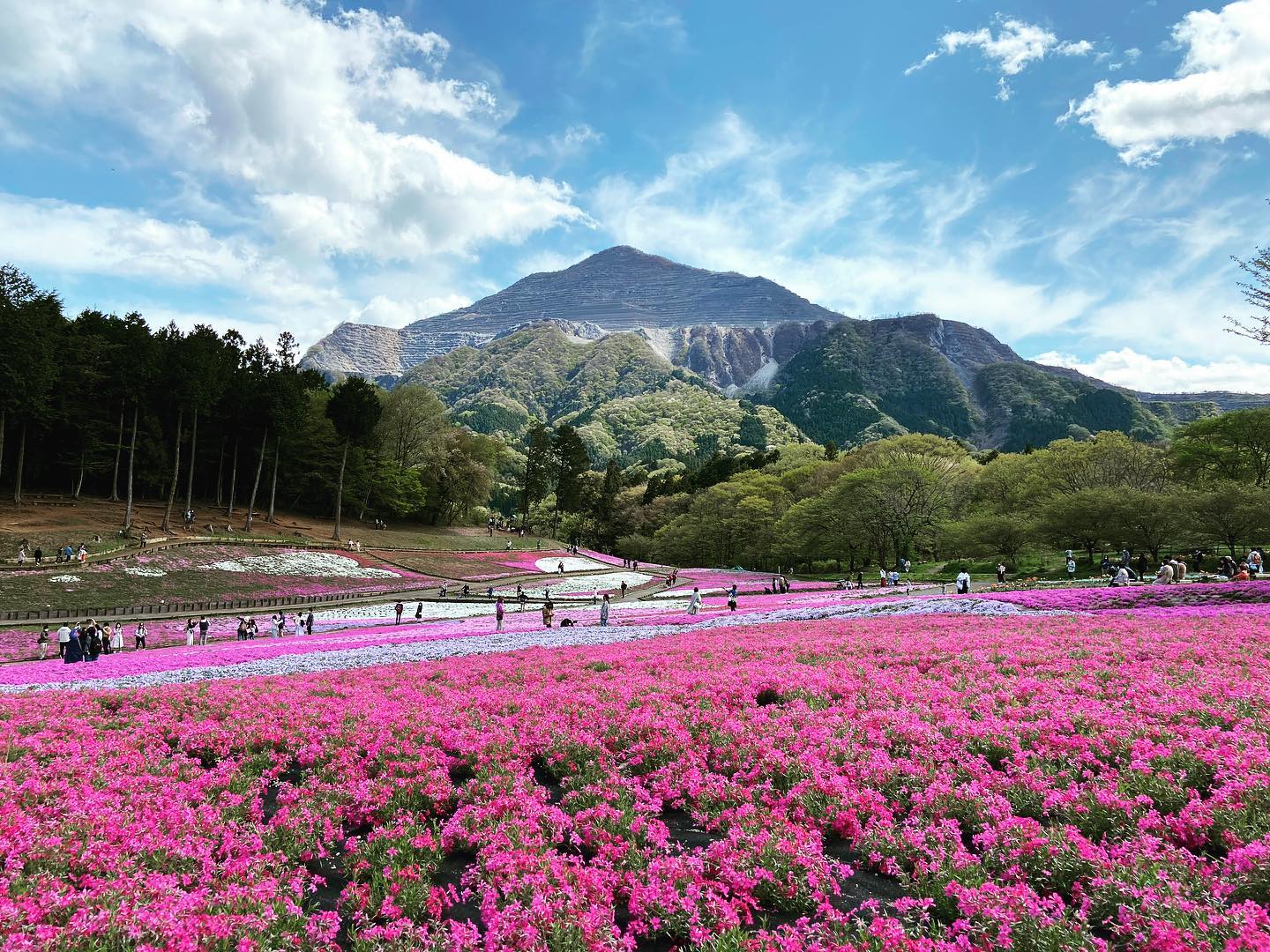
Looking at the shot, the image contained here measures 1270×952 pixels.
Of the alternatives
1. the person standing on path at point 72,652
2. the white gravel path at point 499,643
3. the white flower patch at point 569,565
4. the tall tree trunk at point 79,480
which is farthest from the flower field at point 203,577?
the white gravel path at point 499,643

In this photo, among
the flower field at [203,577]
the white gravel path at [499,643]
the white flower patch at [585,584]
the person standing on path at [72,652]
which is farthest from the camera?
the white flower patch at [585,584]

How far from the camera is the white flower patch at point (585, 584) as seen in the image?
51.8 metres

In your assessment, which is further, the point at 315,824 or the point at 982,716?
the point at 982,716

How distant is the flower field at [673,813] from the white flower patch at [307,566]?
121 ft

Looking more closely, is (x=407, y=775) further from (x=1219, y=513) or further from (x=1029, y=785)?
(x=1219, y=513)

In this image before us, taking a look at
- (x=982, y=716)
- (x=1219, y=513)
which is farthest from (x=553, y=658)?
(x=1219, y=513)

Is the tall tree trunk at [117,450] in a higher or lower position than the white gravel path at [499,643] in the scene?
higher

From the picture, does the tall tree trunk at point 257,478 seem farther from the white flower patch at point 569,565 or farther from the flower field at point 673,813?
the flower field at point 673,813

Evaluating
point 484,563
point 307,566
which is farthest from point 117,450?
point 484,563

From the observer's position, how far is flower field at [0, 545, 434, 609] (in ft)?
115

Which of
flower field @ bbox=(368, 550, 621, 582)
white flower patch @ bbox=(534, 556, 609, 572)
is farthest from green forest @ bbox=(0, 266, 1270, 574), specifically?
white flower patch @ bbox=(534, 556, 609, 572)

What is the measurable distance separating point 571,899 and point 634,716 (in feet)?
16.0

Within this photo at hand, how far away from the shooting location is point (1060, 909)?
4871 mm

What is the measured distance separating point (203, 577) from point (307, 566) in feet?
25.6
